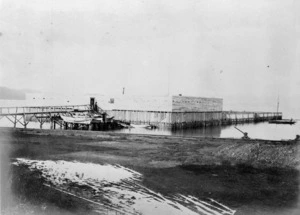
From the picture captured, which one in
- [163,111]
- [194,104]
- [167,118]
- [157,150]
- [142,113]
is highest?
[194,104]

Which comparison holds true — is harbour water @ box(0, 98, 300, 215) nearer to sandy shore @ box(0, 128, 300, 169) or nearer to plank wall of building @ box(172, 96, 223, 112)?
sandy shore @ box(0, 128, 300, 169)

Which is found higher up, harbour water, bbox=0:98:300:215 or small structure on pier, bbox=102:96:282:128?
small structure on pier, bbox=102:96:282:128

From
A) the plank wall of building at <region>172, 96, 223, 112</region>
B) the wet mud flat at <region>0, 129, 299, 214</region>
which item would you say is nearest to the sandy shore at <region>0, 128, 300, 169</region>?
the wet mud flat at <region>0, 129, 299, 214</region>

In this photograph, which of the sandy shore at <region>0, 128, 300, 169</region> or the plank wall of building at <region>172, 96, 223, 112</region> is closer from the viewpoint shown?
the sandy shore at <region>0, 128, 300, 169</region>

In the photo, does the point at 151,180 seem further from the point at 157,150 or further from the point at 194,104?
the point at 194,104

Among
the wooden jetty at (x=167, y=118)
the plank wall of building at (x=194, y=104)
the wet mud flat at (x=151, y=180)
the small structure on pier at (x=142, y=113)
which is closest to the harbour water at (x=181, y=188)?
the wet mud flat at (x=151, y=180)

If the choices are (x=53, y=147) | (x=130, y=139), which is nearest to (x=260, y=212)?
(x=53, y=147)

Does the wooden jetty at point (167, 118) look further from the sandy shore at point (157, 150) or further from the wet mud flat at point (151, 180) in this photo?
the wet mud flat at point (151, 180)

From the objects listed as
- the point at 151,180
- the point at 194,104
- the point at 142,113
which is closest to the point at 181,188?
the point at 151,180
